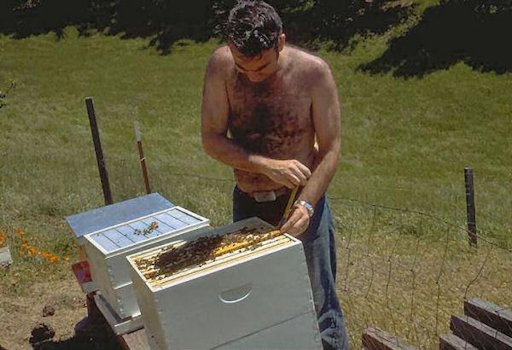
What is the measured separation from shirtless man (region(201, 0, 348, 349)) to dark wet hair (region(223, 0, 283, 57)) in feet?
0.04

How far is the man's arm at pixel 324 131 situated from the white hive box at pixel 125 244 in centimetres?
73

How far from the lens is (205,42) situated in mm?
29062

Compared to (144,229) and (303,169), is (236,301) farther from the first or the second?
(144,229)

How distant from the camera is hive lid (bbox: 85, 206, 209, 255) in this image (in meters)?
3.74

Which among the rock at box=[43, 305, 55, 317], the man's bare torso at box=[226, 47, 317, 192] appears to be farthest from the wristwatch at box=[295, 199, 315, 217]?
the rock at box=[43, 305, 55, 317]

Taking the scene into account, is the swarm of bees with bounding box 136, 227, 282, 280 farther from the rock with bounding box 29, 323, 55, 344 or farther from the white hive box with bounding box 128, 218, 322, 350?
the rock with bounding box 29, 323, 55, 344

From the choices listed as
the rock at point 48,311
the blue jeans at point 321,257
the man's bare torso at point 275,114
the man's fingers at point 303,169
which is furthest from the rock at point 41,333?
the man's fingers at point 303,169

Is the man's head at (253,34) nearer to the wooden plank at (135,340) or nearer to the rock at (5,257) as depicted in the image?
the wooden plank at (135,340)

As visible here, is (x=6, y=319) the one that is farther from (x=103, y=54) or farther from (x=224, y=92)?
(x=103, y=54)

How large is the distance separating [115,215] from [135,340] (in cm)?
112

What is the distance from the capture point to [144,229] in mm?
3885

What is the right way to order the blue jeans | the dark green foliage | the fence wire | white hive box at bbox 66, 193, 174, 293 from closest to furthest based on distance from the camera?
the blue jeans
white hive box at bbox 66, 193, 174, 293
the fence wire
the dark green foliage

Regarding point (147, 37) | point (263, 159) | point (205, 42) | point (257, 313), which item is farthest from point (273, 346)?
point (147, 37)

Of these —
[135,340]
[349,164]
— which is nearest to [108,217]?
[135,340]
